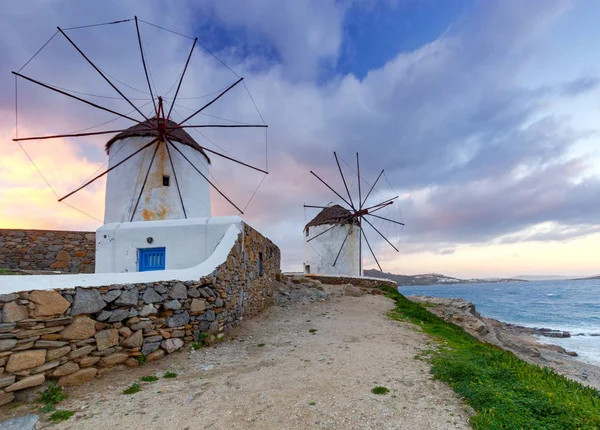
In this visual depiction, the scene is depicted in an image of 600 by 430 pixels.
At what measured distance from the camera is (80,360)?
529 centimetres

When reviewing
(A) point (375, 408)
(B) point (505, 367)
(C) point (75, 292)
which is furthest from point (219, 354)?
(B) point (505, 367)

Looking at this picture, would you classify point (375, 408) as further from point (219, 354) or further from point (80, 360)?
point (80, 360)

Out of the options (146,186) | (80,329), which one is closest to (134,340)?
(80,329)

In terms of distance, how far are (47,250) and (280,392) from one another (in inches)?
574

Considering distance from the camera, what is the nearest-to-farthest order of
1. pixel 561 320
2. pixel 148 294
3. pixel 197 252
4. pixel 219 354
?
pixel 148 294
pixel 219 354
pixel 197 252
pixel 561 320

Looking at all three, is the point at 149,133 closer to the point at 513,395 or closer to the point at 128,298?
the point at 128,298

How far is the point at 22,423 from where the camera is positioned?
4.10m

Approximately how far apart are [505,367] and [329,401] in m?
3.24

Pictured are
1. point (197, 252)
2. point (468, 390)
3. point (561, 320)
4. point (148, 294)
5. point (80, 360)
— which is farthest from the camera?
point (561, 320)

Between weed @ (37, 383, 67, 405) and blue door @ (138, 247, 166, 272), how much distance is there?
19.5 feet

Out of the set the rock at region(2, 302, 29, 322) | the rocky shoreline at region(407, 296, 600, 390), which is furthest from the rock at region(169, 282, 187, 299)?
the rocky shoreline at region(407, 296, 600, 390)

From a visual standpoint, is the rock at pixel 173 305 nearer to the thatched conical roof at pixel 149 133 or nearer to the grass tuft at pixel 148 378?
the grass tuft at pixel 148 378

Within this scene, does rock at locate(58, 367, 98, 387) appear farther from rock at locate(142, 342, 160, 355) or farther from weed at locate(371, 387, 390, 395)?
weed at locate(371, 387, 390, 395)

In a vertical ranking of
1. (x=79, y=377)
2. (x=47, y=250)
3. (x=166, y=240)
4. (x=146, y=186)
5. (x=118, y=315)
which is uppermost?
(x=146, y=186)
